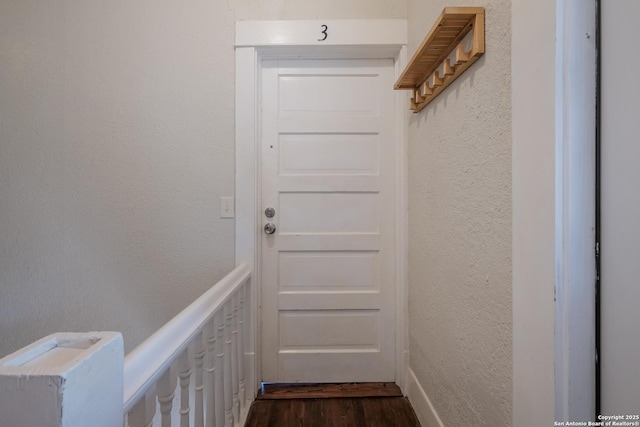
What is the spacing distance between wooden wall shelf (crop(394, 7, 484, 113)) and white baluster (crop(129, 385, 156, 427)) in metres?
1.18

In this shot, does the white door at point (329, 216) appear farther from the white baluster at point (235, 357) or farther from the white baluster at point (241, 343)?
the white baluster at point (235, 357)

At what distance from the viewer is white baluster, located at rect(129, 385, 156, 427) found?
1.96 ft

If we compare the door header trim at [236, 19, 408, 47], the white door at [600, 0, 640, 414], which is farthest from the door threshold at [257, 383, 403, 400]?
the door header trim at [236, 19, 408, 47]

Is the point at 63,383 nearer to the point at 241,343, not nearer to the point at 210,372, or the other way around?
the point at 210,372

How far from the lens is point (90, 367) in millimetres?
361

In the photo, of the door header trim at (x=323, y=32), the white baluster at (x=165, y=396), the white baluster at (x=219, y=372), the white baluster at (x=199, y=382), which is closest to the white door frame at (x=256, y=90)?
the door header trim at (x=323, y=32)

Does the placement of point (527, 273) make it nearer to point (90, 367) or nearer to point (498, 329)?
point (498, 329)

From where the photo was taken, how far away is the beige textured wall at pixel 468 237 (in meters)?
0.78

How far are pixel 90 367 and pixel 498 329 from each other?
2.87ft

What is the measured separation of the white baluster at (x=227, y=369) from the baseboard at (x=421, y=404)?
818 millimetres

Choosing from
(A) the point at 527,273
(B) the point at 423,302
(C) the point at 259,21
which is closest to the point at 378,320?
(B) the point at 423,302

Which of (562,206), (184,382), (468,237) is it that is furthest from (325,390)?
(562,206)

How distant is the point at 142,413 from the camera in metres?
0.61

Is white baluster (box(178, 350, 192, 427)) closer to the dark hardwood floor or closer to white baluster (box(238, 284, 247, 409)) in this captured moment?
white baluster (box(238, 284, 247, 409))
